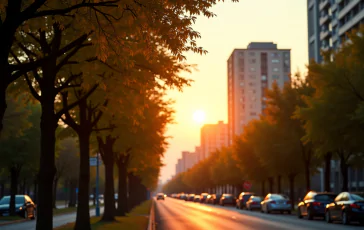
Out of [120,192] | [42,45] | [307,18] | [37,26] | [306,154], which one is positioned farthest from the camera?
[307,18]

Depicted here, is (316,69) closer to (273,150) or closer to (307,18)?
(273,150)

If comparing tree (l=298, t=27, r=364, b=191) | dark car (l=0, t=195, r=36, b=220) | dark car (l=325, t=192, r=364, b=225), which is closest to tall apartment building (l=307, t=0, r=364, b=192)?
tree (l=298, t=27, r=364, b=191)

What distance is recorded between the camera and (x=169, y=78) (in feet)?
54.5

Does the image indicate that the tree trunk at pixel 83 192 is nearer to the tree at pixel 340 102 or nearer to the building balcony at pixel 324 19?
the tree at pixel 340 102

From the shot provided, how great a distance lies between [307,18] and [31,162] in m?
70.6

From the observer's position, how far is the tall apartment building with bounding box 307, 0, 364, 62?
7919 cm

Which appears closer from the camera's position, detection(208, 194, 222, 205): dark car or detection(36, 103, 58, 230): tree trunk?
detection(36, 103, 58, 230): tree trunk

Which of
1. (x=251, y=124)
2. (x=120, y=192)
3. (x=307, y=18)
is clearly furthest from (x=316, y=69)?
(x=307, y=18)

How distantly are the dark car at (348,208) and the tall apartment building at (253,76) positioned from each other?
150143 millimetres

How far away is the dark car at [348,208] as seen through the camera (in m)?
26.7

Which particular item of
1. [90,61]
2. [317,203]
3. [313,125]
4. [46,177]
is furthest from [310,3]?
[46,177]

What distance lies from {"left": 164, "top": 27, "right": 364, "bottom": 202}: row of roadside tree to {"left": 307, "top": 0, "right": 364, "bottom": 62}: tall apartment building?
21744 millimetres

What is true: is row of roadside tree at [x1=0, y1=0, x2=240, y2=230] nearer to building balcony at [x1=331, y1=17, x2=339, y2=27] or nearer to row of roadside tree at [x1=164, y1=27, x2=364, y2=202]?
row of roadside tree at [x1=164, y1=27, x2=364, y2=202]

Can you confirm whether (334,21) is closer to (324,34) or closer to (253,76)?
(324,34)
